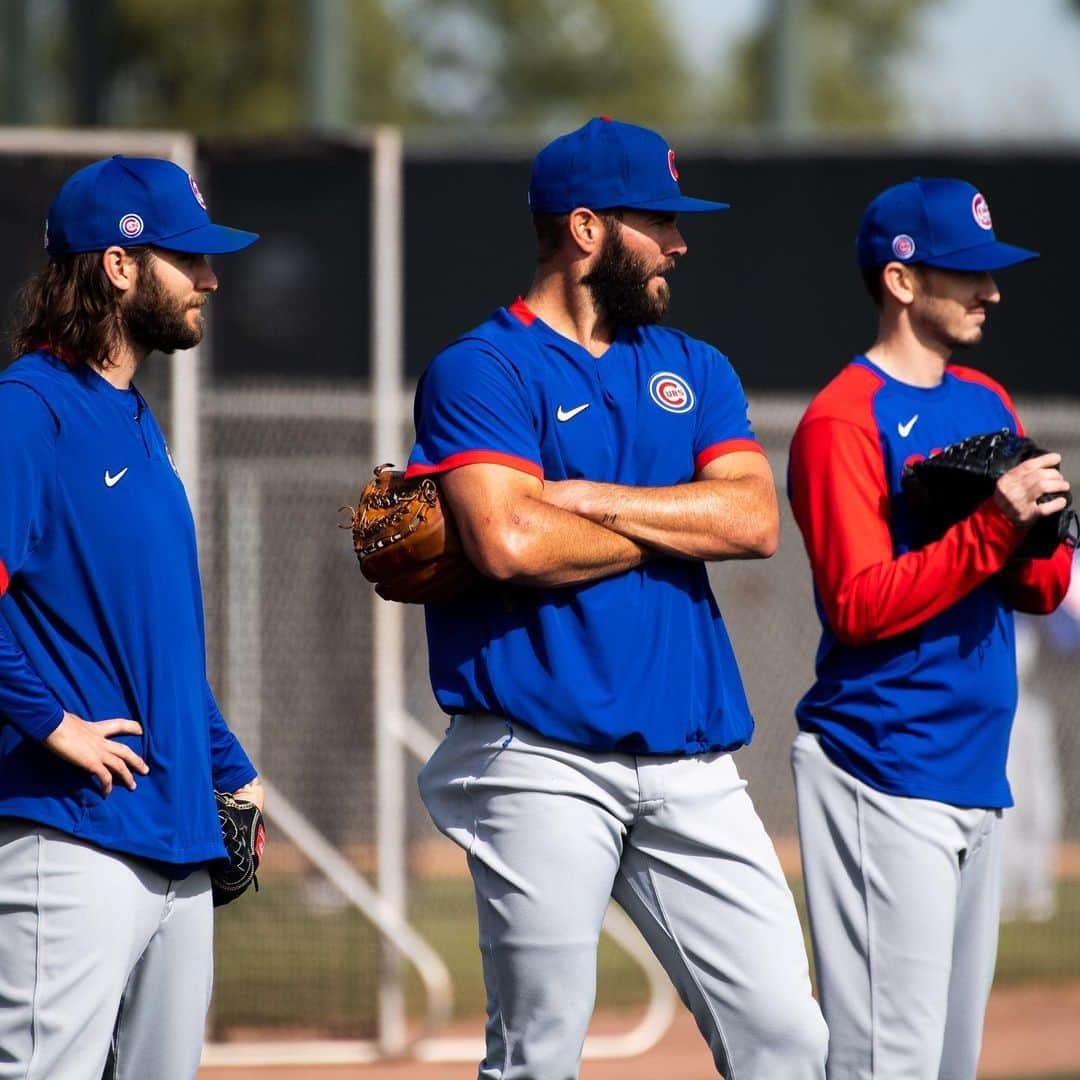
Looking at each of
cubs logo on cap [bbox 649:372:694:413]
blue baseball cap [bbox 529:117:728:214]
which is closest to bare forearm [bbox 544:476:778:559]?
cubs logo on cap [bbox 649:372:694:413]

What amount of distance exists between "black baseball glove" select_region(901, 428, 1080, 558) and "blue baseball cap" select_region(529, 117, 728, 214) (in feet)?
2.27

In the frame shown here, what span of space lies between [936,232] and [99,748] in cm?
206

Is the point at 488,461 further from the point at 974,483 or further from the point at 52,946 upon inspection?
the point at 52,946

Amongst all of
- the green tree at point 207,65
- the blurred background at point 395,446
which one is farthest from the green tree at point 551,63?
the blurred background at point 395,446

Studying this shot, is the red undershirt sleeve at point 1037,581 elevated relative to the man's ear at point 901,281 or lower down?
lower down

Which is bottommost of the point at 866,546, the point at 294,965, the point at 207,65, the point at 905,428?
the point at 294,965

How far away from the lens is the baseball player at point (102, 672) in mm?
3076

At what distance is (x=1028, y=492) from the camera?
12.2ft

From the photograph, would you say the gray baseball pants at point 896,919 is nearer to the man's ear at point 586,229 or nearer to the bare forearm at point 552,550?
the bare forearm at point 552,550

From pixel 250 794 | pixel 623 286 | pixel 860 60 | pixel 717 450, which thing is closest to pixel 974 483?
pixel 717 450

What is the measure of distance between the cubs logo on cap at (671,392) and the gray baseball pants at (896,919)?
2.57ft

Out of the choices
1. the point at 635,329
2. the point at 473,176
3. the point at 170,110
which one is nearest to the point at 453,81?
the point at 170,110

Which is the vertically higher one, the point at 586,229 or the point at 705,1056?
the point at 586,229

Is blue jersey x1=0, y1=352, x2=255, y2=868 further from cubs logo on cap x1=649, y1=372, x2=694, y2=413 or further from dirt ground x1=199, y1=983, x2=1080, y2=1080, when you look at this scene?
dirt ground x1=199, y1=983, x2=1080, y2=1080
